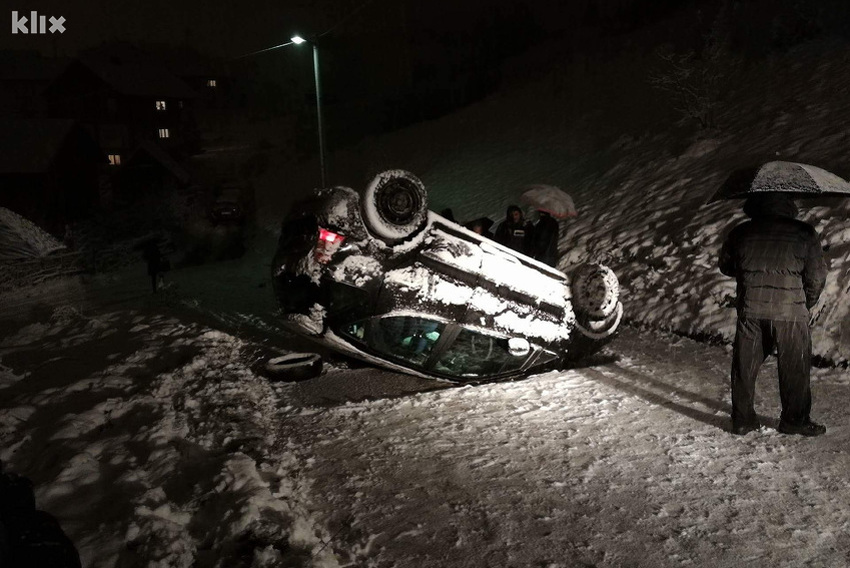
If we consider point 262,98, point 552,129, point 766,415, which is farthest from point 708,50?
point 262,98

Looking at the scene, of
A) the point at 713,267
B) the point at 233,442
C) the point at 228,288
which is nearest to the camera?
the point at 233,442

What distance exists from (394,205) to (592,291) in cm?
236

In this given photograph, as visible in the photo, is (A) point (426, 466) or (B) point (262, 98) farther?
(B) point (262, 98)

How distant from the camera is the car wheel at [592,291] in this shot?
596cm

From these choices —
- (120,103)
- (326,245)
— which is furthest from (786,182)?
(120,103)

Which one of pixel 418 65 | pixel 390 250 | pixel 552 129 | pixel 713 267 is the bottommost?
pixel 713 267

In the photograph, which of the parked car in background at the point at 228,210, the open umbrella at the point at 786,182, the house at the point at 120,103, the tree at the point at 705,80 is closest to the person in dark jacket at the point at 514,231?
the open umbrella at the point at 786,182

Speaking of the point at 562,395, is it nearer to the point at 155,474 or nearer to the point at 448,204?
the point at 155,474

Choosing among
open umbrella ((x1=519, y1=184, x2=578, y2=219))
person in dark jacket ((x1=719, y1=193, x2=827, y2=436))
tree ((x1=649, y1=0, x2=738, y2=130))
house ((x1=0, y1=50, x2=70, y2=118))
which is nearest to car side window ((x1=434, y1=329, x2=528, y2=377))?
person in dark jacket ((x1=719, y1=193, x2=827, y2=436))

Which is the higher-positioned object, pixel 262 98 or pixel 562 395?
pixel 262 98

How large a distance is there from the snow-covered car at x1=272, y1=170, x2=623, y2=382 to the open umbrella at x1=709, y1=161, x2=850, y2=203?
2067 millimetres

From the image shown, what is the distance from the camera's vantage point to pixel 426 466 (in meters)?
4.25

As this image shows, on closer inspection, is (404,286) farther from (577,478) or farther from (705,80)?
(705,80)

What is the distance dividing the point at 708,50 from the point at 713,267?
9292 millimetres
